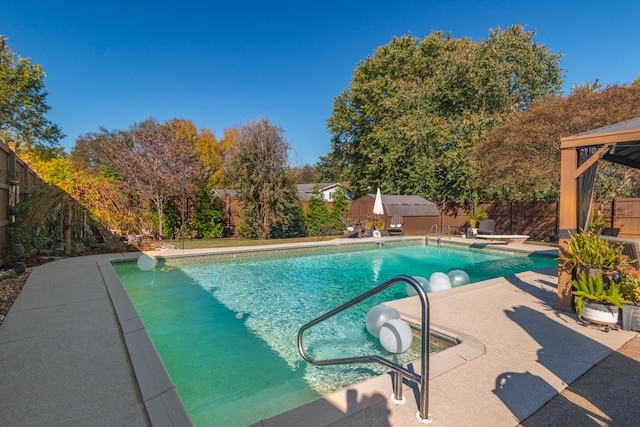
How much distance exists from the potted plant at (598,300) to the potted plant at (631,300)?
0.20 feet

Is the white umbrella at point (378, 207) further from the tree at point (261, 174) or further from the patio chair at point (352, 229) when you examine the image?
the tree at point (261, 174)

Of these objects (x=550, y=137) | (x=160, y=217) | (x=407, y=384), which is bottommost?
(x=407, y=384)

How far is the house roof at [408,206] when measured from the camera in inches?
652

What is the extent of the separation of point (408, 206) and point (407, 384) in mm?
15273

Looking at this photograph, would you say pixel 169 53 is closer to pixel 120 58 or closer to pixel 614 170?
pixel 120 58

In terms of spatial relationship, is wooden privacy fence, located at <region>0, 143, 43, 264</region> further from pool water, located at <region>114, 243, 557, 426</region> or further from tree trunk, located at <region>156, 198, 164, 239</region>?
tree trunk, located at <region>156, 198, 164, 239</region>

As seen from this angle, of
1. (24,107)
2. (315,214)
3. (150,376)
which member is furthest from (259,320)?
(24,107)

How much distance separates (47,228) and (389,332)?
9.56 m

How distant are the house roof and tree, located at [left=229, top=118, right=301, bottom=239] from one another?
5377 millimetres

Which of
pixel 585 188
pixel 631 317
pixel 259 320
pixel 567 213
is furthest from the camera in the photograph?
pixel 259 320

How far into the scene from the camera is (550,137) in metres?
12.2

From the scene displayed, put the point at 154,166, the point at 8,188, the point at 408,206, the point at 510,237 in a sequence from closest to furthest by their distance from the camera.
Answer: the point at 8,188 < the point at 510,237 < the point at 154,166 < the point at 408,206

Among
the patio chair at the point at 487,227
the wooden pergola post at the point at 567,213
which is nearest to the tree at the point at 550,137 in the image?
the patio chair at the point at 487,227

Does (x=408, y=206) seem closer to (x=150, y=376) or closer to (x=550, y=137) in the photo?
(x=550, y=137)
